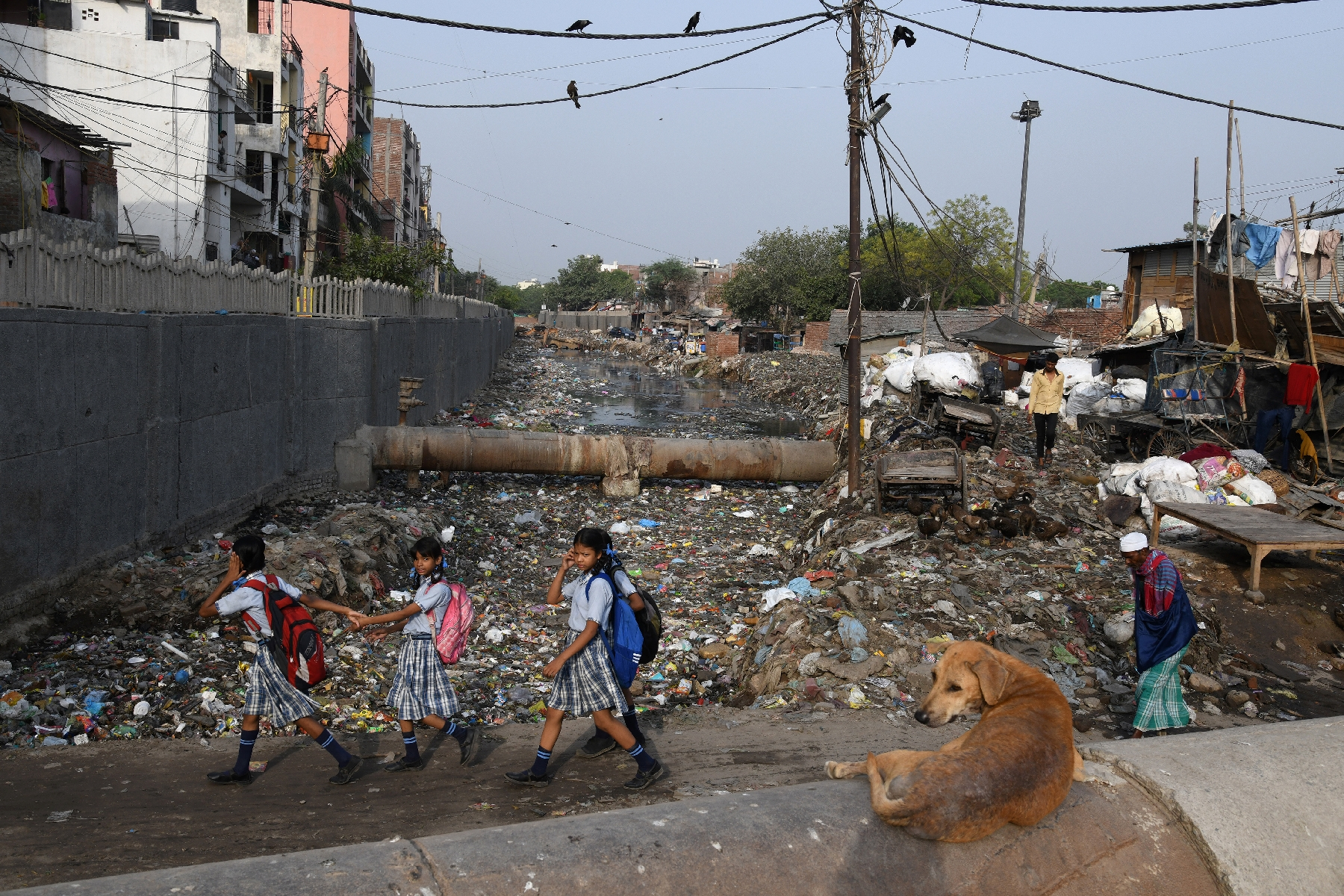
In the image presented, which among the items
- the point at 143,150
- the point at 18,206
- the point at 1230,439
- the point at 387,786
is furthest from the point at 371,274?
the point at 387,786

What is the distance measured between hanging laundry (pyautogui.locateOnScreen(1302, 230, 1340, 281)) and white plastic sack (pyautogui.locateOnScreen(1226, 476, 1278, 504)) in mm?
5495

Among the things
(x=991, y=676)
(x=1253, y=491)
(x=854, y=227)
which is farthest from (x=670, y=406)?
(x=991, y=676)

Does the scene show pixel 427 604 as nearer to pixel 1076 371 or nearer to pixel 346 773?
pixel 346 773

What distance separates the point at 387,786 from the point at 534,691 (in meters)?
1.81

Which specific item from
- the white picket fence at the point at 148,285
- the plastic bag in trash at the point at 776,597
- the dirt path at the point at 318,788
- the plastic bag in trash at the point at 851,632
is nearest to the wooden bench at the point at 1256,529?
the plastic bag in trash at the point at 851,632

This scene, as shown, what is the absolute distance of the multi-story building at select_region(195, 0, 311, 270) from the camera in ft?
83.3

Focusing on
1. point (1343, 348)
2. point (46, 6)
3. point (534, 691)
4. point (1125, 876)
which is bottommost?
point (534, 691)

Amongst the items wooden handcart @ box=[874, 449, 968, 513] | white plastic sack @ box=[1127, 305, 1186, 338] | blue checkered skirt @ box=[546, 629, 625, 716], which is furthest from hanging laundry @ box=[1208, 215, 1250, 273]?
blue checkered skirt @ box=[546, 629, 625, 716]

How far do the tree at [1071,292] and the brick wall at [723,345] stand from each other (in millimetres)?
31300

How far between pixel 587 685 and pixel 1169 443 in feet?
32.6

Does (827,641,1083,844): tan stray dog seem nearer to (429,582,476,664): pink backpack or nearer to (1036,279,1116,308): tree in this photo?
(429,582,476,664): pink backpack

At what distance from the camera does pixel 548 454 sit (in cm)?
1055

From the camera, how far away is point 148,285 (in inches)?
262

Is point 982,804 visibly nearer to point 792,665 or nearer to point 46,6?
point 792,665
